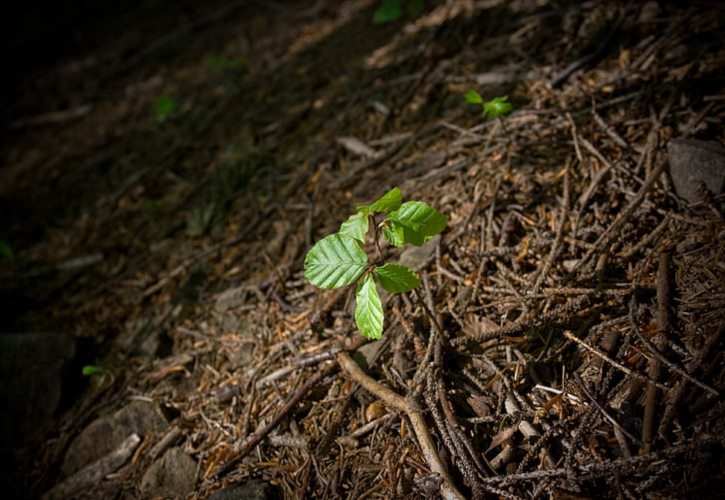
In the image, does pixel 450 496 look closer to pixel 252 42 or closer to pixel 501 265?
pixel 501 265

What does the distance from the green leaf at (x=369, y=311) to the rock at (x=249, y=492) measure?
0.92 metres

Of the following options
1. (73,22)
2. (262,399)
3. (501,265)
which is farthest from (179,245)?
(73,22)

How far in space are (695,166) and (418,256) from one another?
135cm

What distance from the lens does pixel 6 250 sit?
3691 mm

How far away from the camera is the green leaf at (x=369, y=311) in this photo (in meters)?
1.40

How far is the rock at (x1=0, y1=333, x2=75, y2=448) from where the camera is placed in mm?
2512

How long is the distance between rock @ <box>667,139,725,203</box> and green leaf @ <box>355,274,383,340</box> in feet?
5.28

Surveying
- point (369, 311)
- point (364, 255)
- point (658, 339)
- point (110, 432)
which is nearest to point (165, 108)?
point (110, 432)

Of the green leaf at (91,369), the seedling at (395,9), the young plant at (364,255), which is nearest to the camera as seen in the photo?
the young plant at (364,255)

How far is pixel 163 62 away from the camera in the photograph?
559cm

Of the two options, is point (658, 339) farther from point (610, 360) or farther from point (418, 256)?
point (418, 256)

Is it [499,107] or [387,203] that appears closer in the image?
[387,203]

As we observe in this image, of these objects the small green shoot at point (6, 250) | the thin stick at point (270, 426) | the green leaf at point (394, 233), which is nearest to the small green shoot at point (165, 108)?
the small green shoot at point (6, 250)

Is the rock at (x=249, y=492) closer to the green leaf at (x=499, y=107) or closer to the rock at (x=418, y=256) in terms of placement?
the rock at (x=418, y=256)
